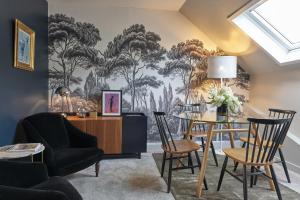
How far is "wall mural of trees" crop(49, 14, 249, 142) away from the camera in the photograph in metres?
3.96

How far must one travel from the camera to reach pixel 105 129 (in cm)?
366

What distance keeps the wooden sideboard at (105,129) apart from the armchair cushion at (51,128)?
0.42 m

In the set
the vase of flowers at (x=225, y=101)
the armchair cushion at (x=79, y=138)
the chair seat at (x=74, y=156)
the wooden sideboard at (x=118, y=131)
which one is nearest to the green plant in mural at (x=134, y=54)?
the wooden sideboard at (x=118, y=131)

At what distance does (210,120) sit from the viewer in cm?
260

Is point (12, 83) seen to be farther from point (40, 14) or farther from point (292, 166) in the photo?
point (292, 166)

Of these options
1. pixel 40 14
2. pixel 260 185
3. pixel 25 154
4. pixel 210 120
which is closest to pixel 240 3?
pixel 210 120

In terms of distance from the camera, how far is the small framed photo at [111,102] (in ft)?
13.0

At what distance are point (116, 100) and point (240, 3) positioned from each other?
228 centimetres

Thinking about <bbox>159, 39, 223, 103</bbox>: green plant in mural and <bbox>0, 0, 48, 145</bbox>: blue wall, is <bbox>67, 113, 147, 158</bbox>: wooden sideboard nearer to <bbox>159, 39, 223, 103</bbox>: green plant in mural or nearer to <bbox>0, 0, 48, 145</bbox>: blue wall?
<bbox>0, 0, 48, 145</bbox>: blue wall

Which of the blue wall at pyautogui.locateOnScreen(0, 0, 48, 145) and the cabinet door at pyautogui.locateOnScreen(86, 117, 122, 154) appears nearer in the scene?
the blue wall at pyautogui.locateOnScreen(0, 0, 48, 145)

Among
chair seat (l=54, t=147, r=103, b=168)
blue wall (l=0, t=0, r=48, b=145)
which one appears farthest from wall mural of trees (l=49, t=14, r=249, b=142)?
chair seat (l=54, t=147, r=103, b=168)

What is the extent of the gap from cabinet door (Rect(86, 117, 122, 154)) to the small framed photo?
0.26 metres

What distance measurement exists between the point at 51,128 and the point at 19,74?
2.45 feet

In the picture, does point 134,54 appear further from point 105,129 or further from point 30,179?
point 30,179
